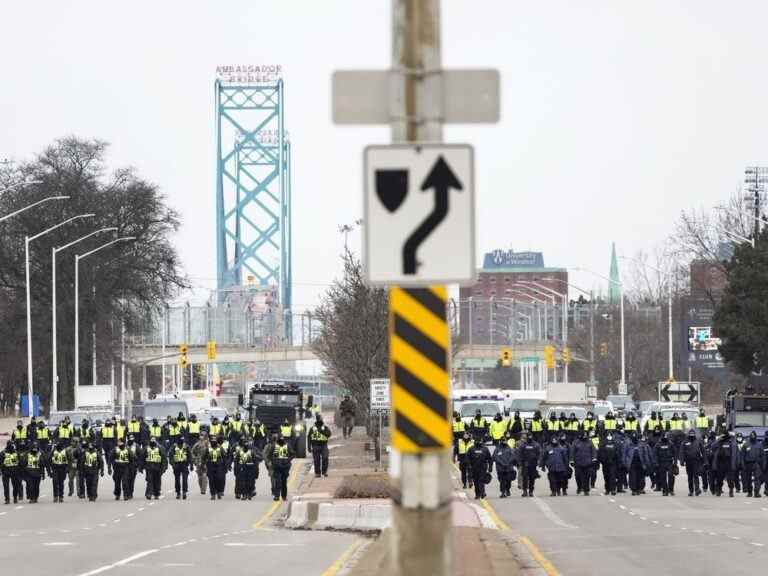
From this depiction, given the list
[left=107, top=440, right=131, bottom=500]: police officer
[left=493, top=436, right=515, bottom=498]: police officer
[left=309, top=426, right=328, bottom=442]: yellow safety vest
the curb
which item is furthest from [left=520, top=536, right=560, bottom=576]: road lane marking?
[left=309, top=426, right=328, bottom=442]: yellow safety vest

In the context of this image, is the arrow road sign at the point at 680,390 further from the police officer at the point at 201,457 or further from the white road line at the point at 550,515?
the white road line at the point at 550,515

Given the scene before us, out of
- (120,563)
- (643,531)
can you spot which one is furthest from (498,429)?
(120,563)

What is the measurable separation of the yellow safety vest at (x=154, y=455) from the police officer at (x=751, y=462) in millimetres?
12387

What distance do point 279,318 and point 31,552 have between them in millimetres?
127833

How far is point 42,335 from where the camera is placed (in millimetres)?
88438

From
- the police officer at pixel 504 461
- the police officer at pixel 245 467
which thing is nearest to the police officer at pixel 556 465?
the police officer at pixel 504 461

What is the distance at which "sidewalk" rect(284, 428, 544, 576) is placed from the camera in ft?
71.9

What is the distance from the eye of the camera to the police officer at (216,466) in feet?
134

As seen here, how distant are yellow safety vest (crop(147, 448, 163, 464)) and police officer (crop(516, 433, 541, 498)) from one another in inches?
301

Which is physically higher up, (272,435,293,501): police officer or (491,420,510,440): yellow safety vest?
(491,420,510,440): yellow safety vest

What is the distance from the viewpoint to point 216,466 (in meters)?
41.0

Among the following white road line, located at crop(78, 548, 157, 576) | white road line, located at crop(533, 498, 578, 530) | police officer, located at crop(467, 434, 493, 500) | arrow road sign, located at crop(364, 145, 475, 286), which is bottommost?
white road line, located at crop(533, 498, 578, 530)

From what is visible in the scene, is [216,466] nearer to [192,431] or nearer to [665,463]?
[665,463]

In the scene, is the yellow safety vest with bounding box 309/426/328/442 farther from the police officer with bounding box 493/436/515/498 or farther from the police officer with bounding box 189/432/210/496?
the police officer with bounding box 493/436/515/498
